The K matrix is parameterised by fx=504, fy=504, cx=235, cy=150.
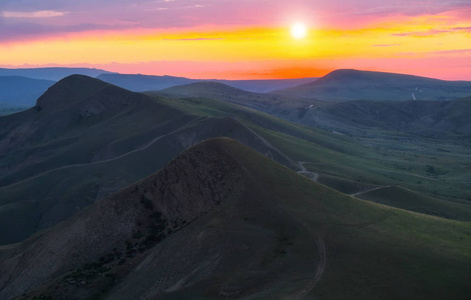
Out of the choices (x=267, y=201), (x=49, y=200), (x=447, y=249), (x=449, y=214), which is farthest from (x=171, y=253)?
(x=49, y=200)

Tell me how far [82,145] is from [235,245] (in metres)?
102

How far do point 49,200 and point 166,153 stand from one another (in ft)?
101

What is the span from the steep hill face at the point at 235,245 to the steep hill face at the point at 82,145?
38180 mm

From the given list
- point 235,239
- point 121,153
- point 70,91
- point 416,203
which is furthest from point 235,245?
point 70,91

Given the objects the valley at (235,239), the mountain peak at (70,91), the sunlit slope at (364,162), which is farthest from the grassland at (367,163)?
the mountain peak at (70,91)

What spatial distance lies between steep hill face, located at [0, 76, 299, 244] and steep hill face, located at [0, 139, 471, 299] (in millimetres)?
38180

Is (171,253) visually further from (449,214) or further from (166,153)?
(166,153)

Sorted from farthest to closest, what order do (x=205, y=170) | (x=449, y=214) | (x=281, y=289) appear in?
(x=449, y=214) < (x=205, y=170) < (x=281, y=289)

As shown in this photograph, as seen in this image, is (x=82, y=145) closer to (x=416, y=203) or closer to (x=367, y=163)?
(x=367, y=163)

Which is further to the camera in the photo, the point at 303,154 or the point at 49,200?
the point at 303,154

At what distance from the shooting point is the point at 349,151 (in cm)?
16400

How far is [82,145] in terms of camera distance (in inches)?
5536

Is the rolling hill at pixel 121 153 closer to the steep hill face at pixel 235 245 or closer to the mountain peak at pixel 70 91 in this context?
the mountain peak at pixel 70 91

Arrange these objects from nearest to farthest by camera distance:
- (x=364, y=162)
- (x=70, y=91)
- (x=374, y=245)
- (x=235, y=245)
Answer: (x=374, y=245) < (x=235, y=245) < (x=364, y=162) < (x=70, y=91)
